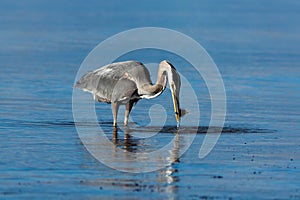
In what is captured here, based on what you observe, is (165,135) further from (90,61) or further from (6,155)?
(90,61)

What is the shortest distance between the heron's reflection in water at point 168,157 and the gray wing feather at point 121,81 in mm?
678

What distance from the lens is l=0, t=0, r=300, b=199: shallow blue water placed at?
44.6ft

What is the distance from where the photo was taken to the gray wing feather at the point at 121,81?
19.2 metres

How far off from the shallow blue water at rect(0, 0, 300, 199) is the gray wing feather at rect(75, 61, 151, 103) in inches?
25.2

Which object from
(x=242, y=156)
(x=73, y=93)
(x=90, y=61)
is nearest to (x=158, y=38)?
(x=90, y=61)

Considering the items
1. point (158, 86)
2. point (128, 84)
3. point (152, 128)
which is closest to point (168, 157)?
point (158, 86)

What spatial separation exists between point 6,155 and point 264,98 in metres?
9.97

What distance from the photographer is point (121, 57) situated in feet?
113

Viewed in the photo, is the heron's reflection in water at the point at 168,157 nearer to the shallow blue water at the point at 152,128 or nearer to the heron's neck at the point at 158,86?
the shallow blue water at the point at 152,128

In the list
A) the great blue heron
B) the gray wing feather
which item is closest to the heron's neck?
the great blue heron

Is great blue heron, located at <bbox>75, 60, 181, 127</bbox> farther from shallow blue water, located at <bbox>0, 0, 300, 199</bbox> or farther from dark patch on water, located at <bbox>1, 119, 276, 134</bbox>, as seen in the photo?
shallow blue water, located at <bbox>0, 0, 300, 199</bbox>

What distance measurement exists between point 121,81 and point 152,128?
1.07 m

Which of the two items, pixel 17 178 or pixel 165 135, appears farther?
pixel 165 135

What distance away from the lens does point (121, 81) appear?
19312mm
